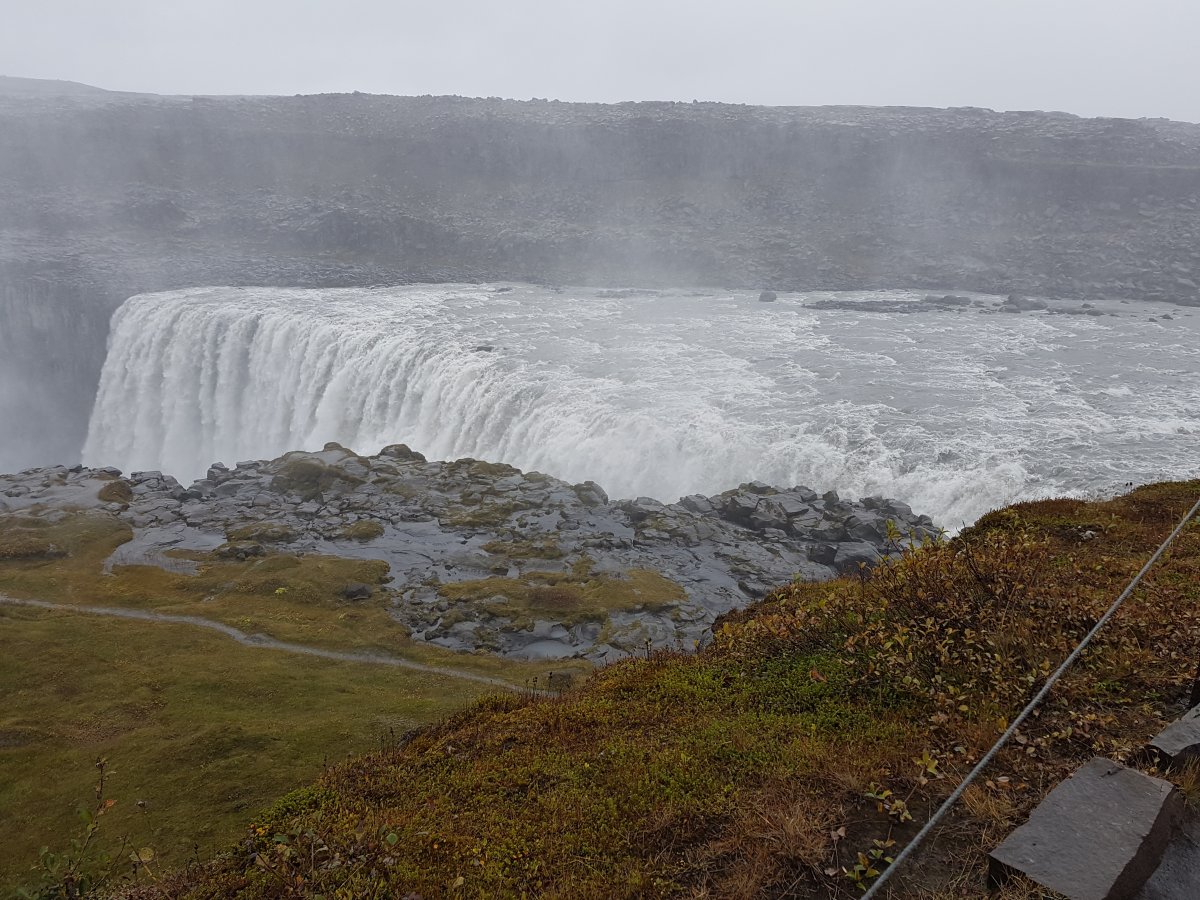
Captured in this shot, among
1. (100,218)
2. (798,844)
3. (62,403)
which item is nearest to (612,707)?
(798,844)

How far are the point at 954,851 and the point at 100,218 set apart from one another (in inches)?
3141

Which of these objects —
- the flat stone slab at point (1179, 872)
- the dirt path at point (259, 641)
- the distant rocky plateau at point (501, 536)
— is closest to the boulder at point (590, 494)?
the distant rocky plateau at point (501, 536)

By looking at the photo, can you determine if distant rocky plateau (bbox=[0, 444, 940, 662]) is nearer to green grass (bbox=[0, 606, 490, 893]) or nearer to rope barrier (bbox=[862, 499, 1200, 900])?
green grass (bbox=[0, 606, 490, 893])

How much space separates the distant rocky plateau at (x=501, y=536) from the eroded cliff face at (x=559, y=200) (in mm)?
32949

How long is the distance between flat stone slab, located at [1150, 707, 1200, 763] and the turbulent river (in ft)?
57.8

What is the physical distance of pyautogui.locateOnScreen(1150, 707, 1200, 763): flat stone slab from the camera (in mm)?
4578

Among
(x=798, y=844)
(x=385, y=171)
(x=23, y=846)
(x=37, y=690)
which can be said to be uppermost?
(x=385, y=171)

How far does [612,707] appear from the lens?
7.45 meters

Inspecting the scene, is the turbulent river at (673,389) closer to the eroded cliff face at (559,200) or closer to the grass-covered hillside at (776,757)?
the eroded cliff face at (559,200)

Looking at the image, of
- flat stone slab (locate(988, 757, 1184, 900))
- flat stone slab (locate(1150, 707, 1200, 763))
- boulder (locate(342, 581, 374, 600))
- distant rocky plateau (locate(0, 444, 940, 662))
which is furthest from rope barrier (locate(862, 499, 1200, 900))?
boulder (locate(342, 581, 374, 600))

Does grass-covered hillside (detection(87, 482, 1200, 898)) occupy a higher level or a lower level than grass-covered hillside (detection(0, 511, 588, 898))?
higher

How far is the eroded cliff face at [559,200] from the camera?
56688mm

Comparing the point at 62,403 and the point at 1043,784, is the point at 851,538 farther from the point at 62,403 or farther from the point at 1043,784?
the point at 62,403

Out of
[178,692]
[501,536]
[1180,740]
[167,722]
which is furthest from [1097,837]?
[501,536]
